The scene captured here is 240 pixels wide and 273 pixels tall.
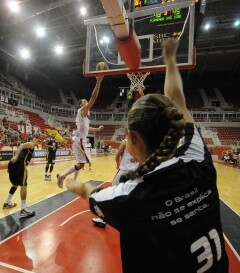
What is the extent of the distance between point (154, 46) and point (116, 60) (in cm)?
105

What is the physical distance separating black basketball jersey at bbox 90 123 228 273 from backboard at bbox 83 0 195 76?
489 centimetres

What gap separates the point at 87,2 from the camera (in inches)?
607

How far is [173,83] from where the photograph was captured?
5.04ft

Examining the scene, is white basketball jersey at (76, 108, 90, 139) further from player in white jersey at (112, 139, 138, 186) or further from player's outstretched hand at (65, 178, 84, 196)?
player's outstretched hand at (65, 178, 84, 196)

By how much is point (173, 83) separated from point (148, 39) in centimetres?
500

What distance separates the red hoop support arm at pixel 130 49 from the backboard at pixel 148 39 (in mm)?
292

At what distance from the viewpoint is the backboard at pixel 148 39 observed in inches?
217

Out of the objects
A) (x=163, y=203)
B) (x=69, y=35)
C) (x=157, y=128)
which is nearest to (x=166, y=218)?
(x=163, y=203)

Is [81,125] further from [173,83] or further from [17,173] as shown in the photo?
[173,83]

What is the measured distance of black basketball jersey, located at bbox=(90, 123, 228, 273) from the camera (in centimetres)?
90

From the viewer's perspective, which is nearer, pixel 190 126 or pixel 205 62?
pixel 190 126

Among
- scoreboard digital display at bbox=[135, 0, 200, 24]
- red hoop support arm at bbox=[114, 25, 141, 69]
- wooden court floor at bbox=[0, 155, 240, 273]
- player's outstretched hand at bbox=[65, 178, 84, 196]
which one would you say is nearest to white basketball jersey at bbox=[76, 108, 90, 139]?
red hoop support arm at bbox=[114, 25, 141, 69]

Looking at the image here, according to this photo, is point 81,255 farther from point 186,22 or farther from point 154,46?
point 186,22

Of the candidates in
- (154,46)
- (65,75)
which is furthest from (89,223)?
(65,75)
